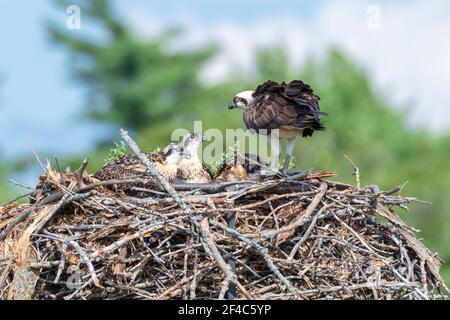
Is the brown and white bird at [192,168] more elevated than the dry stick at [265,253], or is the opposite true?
the brown and white bird at [192,168]

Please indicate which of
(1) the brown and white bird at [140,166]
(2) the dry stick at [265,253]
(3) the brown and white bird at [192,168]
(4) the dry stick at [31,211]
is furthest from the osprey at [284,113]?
(4) the dry stick at [31,211]

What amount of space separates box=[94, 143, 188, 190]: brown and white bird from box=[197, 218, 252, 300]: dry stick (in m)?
0.97

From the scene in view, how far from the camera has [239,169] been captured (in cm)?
805

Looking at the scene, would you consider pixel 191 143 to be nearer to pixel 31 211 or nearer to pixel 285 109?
pixel 285 109

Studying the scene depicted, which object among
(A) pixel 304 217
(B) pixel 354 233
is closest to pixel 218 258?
(A) pixel 304 217

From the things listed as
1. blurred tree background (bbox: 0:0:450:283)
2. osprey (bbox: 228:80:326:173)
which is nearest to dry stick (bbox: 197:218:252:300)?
osprey (bbox: 228:80:326:173)

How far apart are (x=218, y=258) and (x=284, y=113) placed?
72.4 inches

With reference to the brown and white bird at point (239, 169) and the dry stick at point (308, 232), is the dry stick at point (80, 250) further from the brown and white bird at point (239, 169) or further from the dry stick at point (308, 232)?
the brown and white bird at point (239, 169)

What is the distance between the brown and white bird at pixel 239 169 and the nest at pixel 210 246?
663 mm

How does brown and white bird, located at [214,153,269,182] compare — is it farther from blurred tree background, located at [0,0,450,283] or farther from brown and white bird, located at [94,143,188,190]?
blurred tree background, located at [0,0,450,283]

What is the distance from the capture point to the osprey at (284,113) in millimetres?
7820

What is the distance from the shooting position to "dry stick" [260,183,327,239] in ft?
22.2
